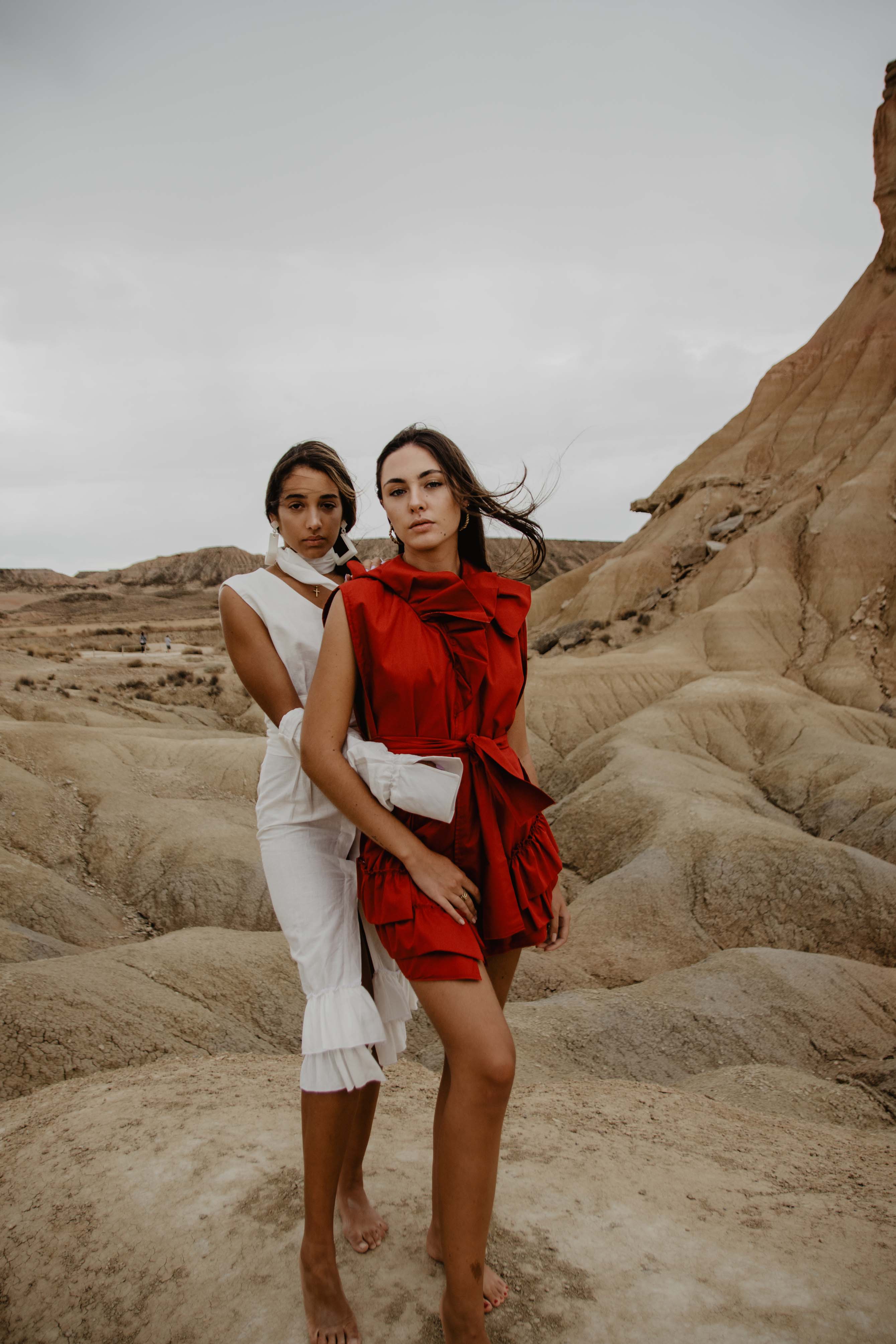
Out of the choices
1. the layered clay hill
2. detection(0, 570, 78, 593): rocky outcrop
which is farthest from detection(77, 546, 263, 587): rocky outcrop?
the layered clay hill

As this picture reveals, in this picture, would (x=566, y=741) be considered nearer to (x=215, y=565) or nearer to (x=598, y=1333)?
(x=598, y=1333)

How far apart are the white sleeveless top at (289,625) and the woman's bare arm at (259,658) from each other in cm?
2

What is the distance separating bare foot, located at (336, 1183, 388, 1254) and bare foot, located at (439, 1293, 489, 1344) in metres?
0.67

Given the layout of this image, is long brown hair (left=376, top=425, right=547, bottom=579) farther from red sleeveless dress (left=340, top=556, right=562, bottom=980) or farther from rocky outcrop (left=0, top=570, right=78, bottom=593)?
rocky outcrop (left=0, top=570, right=78, bottom=593)

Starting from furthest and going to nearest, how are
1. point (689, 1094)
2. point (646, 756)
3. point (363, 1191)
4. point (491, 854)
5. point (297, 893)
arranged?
point (646, 756), point (689, 1094), point (363, 1191), point (297, 893), point (491, 854)

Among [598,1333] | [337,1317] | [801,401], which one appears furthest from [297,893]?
[801,401]

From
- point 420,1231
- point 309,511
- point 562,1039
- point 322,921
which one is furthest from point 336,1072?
point 562,1039

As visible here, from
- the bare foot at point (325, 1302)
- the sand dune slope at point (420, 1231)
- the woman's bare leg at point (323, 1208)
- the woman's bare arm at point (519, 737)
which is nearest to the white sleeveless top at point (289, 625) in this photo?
the woman's bare arm at point (519, 737)

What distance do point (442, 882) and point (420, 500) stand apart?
3.50 ft

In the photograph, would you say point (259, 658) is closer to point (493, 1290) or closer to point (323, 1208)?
point (323, 1208)

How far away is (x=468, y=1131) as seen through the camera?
6.60 ft

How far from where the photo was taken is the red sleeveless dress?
216cm

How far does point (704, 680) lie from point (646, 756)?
7.50 metres

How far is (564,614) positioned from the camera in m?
38.3
